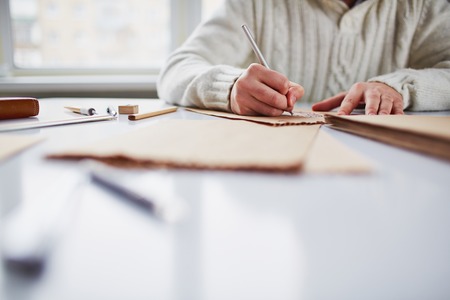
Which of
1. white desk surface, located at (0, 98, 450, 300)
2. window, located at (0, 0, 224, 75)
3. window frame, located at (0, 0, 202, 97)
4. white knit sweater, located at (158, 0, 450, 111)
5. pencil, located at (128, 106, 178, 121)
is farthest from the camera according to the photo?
window, located at (0, 0, 224, 75)

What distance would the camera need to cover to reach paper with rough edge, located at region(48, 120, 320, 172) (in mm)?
271

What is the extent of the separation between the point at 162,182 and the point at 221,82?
471 mm

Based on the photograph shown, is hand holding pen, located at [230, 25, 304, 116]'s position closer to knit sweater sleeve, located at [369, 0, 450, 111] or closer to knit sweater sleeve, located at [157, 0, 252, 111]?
knit sweater sleeve, located at [157, 0, 252, 111]

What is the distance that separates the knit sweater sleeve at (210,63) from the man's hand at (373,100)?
0.63ft

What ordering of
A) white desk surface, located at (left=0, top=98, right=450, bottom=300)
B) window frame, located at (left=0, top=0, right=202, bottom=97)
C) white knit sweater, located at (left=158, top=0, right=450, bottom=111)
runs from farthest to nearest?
window frame, located at (left=0, top=0, right=202, bottom=97), white knit sweater, located at (left=158, top=0, right=450, bottom=111), white desk surface, located at (left=0, top=98, right=450, bottom=300)

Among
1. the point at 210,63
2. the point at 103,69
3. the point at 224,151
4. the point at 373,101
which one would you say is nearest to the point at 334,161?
the point at 224,151

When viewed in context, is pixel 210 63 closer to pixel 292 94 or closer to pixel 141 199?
pixel 292 94

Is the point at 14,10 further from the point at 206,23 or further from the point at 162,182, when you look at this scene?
the point at 162,182

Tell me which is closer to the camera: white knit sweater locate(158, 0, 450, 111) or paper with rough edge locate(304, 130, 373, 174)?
paper with rough edge locate(304, 130, 373, 174)

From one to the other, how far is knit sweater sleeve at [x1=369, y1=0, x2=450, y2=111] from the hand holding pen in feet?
0.87

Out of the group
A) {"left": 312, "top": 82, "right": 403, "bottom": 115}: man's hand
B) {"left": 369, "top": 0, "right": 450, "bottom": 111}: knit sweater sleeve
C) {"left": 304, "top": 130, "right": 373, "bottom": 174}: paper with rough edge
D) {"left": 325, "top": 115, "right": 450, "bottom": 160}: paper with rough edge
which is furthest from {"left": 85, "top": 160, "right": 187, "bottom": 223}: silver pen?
{"left": 369, "top": 0, "right": 450, "bottom": 111}: knit sweater sleeve

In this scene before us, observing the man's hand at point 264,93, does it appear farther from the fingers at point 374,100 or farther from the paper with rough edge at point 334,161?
the paper with rough edge at point 334,161

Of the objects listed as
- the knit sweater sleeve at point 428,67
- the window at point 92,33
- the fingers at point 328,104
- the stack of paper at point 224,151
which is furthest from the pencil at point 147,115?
the window at point 92,33

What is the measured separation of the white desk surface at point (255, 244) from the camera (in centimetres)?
15
